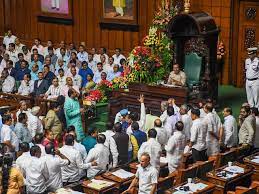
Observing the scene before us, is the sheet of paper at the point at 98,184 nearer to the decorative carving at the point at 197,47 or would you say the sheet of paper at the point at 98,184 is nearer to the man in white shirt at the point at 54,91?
the man in white shirt at the point at 54,91

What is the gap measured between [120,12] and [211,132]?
29.7 feet

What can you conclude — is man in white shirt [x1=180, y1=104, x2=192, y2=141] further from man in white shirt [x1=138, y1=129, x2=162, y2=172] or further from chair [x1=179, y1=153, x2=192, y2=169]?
man in white shirt [x1=138, y1=129, x2=162, y2=172]

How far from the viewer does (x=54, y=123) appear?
14.3m

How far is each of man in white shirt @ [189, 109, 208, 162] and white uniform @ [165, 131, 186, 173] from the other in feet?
1.26

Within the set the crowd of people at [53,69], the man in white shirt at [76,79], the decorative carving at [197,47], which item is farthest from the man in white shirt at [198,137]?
the man in white shirt at [76,79]

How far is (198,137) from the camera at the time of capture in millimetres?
12609

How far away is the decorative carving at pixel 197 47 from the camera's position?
54.6 ft

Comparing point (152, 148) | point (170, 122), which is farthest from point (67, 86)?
point (152, 148)

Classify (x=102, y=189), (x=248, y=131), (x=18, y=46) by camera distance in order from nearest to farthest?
(x=102, y=189) < (x=248, y=131) < (x=18, y=46)

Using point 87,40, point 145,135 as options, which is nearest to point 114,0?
point 87,40

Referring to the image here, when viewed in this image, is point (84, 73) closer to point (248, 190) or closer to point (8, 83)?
point (8, 83)

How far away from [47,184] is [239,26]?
9.49 m

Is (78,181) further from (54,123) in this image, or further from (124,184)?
(54,123)

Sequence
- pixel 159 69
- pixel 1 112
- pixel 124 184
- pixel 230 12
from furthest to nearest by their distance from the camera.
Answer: pixel 230 12
pixel 159 69
pixel 1 112
pixel 124 184
